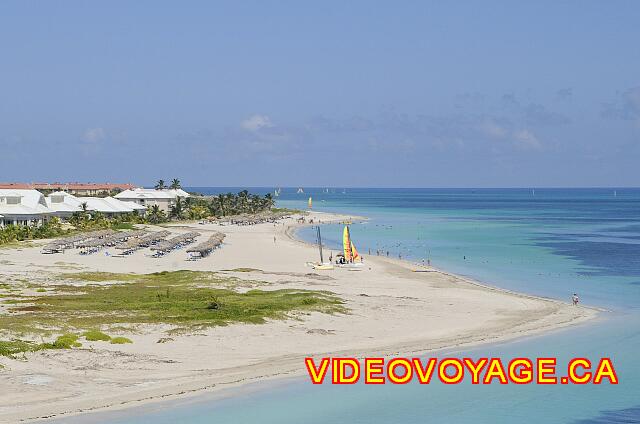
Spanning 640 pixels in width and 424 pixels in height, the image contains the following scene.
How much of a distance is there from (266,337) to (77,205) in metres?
94.0

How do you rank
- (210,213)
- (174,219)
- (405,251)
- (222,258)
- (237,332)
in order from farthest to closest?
(210,213)
(174,219)
(405,251)
(222,258)
(237,332)

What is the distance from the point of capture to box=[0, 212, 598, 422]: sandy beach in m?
29.7

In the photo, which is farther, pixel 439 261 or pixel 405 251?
pixel 405 251

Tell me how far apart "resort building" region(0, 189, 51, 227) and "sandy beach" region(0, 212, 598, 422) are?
1269 inches

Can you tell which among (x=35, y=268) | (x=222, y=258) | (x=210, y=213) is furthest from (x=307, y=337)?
(x=210, y=213)

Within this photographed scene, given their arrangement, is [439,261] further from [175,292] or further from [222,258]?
[175,292]

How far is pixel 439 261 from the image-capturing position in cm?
8600

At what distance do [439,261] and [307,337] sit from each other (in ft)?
158

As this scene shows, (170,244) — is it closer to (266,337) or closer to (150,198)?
(266,337)

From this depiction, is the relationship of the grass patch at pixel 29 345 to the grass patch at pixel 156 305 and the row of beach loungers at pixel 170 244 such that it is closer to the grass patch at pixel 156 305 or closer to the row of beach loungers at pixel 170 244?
the grass patch at pixel 156 305

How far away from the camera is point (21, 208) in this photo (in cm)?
10681

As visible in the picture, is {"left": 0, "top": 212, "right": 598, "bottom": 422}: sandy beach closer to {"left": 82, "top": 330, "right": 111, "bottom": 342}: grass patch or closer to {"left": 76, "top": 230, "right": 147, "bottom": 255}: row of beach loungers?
{"left": 82, "top": 330, "right": 111, "bottom": 342}: grass patch

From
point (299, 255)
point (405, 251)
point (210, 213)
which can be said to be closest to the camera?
point (299, 255)

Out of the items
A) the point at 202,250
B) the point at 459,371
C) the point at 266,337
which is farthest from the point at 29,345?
the point at 202,250
